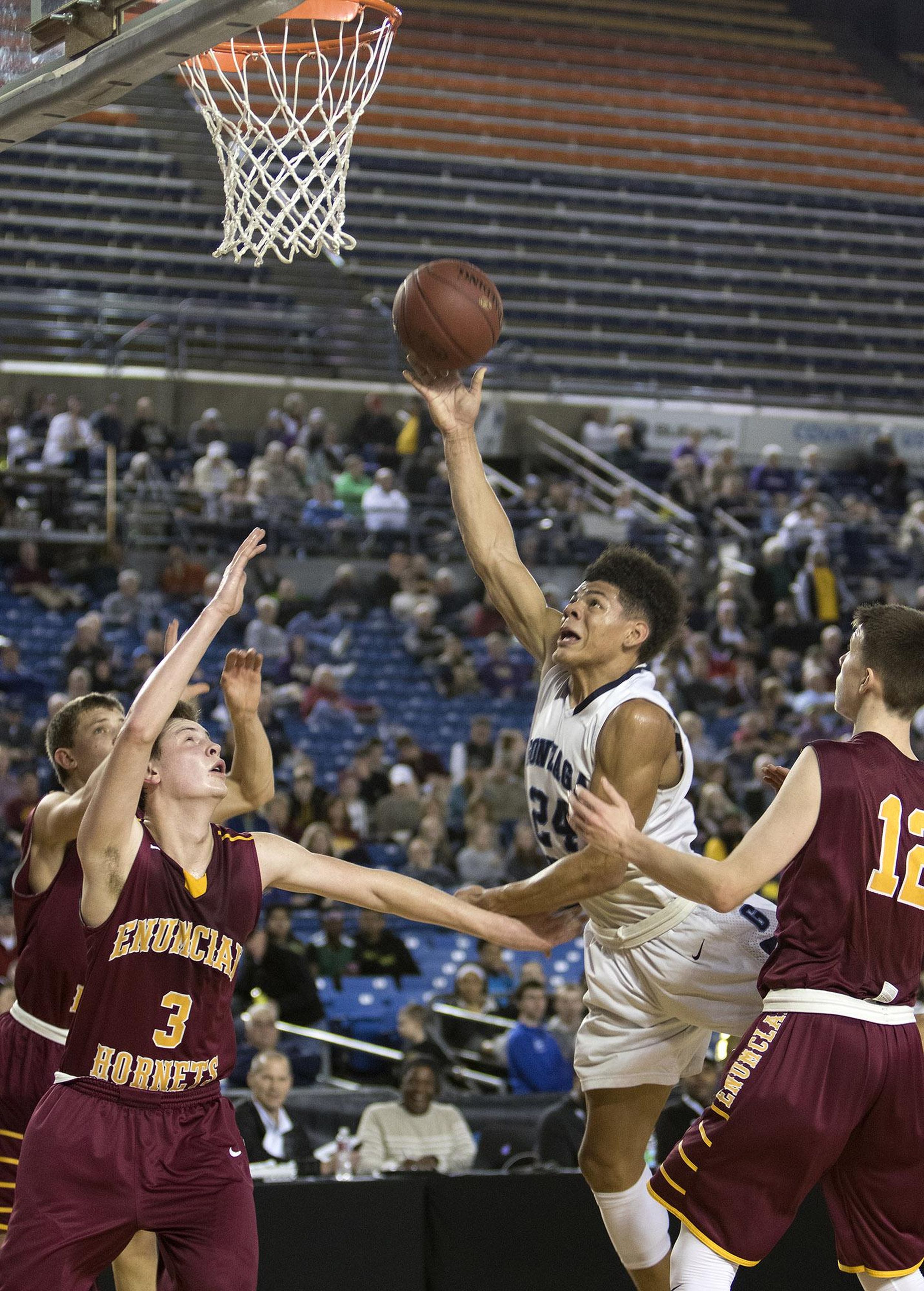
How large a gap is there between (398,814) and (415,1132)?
4.10 metres

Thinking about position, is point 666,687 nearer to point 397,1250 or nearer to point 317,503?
point 317,503

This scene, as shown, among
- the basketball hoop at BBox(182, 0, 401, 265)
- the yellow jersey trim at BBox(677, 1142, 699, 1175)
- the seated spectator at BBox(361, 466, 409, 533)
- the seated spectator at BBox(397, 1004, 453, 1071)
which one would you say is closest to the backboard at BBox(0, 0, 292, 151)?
the basketball hoop at BBox(182, 0, 401, 265)

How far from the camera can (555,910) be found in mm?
3994

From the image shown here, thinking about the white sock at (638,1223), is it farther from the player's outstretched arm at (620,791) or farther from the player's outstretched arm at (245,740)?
the player's outstretched arm at (245,740)

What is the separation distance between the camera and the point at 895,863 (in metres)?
3.52

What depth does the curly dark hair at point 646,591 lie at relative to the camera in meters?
4.25

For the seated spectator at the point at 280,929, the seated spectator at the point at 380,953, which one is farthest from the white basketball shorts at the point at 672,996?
the seated spectator at the point at 380,953

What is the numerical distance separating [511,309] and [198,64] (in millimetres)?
13757

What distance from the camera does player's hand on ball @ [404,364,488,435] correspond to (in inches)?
182

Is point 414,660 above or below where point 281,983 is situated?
above

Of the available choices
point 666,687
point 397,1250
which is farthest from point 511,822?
point 397,1250

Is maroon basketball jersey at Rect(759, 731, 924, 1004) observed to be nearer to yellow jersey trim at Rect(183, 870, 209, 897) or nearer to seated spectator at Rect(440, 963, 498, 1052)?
yellow jersey trim at Rect(183, 870, 209, 897)

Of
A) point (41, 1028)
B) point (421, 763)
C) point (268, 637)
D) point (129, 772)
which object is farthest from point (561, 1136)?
point (268, 637)

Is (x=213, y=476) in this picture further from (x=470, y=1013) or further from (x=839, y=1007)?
(x=839, y=1007)
